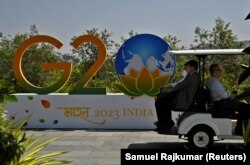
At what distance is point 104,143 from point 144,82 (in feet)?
11.9

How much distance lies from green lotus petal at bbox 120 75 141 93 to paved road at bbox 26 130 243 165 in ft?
4.61

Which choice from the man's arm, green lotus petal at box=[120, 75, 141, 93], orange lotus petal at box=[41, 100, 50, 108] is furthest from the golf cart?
orange lotus petal at box=[41, 100, 50, 108]

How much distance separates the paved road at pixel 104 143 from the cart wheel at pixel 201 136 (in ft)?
1.24

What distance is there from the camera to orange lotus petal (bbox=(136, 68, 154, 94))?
14266mm

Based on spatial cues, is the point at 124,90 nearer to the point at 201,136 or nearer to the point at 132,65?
the point at 132,65

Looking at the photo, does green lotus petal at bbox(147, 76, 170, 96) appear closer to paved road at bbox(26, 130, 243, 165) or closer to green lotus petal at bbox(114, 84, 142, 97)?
green lotus petal at bbox(114, 84, 142, 97)

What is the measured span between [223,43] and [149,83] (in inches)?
762

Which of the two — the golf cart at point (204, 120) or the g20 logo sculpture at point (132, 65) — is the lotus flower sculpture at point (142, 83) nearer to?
the g20 logo sculpture at point (132, 65)

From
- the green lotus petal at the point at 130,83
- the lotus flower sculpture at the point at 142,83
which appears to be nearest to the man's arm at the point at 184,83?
the lotus flower sculpture at the point at 142,83

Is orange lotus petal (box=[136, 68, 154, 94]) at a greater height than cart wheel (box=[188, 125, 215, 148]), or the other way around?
orange lotus petal (box=[136, 68, 154, 94])

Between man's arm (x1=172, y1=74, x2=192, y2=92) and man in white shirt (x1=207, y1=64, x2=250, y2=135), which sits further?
man's arm (x1=172, y1=74, x2=192, y2=92)

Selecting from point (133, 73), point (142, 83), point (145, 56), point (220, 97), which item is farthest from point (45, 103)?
point (220, 97)

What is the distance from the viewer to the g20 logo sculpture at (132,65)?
14.4m

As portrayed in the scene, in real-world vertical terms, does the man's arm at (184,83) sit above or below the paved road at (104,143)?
above
